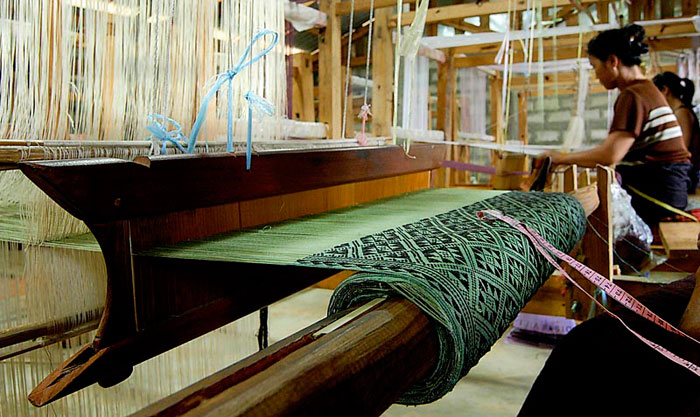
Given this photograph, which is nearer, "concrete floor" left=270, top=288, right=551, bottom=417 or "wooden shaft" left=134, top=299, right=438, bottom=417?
"wooden shaft" left=134, top=299, right=438, bottom=417

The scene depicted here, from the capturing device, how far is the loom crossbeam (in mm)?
739

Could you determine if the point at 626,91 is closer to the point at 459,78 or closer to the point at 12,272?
the point at 12,272

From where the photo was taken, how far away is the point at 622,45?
9.66 feet

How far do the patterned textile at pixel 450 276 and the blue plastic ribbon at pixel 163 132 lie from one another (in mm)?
378

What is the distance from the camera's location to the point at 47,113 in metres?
1.07

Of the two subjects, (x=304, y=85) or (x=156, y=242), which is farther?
(x=304, y=85)

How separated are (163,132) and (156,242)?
229 millimetres

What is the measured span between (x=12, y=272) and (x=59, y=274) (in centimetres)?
12

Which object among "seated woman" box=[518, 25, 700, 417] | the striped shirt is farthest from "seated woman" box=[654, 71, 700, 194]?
"seated woman" box=[518, 25, 700, 417]

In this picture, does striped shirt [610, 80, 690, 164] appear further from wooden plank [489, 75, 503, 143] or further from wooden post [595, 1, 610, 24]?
wooden plank [489, 75, 503, 143]

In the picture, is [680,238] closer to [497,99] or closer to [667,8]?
[667,8]

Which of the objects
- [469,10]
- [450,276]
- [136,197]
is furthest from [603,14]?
[136,197]

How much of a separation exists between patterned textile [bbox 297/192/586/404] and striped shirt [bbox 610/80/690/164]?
80.8 inches

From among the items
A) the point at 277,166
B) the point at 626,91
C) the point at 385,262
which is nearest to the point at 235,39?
the point at 277,166
